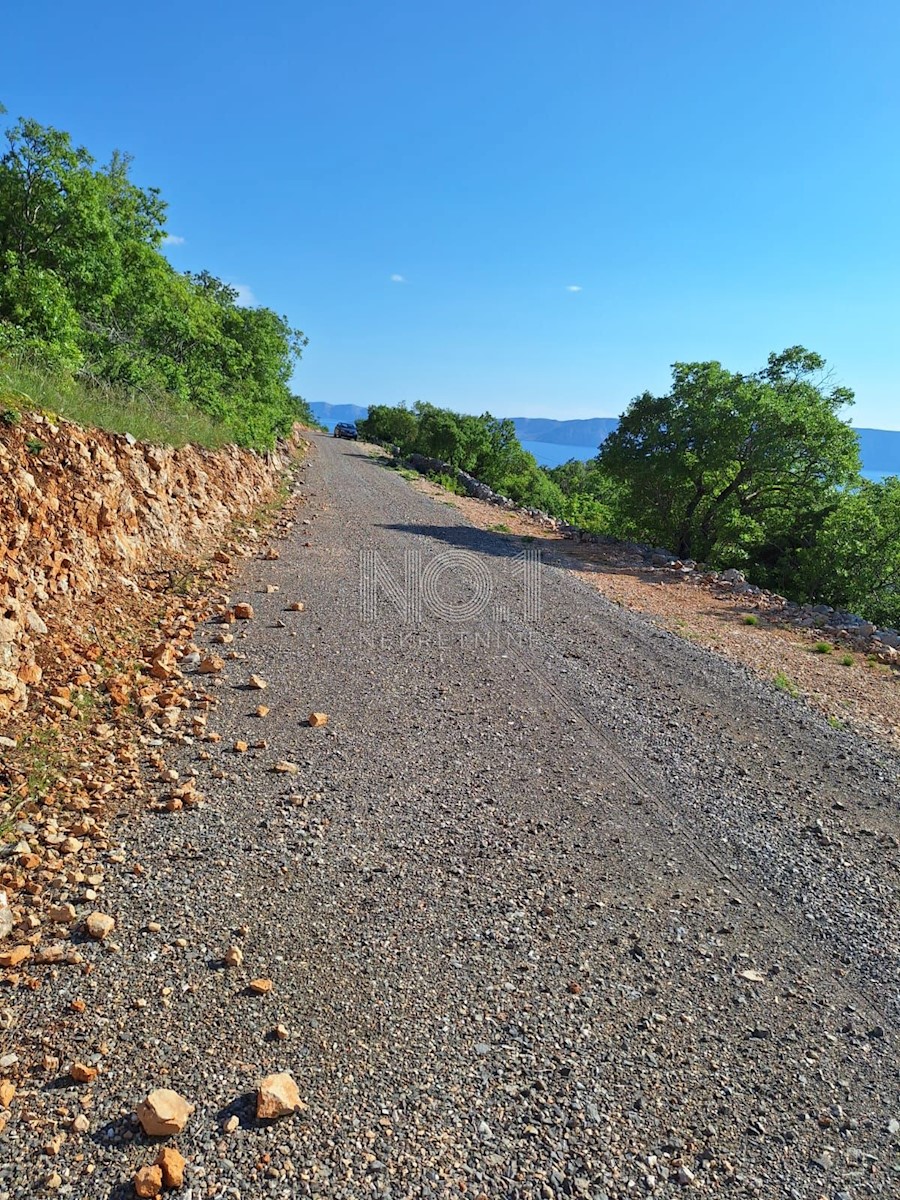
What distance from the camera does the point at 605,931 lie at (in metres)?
2.88

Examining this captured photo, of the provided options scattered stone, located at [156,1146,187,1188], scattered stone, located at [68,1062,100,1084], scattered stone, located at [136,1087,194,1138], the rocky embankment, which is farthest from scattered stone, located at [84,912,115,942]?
the rocky embankment

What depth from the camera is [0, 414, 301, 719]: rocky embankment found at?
14.1ft

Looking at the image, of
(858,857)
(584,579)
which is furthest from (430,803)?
(584,579)

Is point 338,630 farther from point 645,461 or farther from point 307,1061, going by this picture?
point 645,461

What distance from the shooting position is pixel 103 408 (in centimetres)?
698

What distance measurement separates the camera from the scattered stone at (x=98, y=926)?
247 centimetres

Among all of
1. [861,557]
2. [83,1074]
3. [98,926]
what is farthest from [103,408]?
[861,557]

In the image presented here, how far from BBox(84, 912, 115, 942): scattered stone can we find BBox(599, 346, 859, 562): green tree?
45.5 feet

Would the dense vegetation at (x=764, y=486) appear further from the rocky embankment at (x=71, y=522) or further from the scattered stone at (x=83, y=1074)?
the scattered stone at (x=83, y=1074)

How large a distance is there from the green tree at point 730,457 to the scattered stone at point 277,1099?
13.9m

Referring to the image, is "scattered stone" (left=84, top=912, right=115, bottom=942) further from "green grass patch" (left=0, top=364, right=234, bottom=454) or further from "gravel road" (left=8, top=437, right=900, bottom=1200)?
"green grass patch" (left=0, top=364, right=234, bottom=454)

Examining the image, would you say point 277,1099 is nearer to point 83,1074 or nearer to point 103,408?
point 83,1074

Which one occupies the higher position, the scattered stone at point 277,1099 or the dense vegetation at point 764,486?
the dense vegetation at point 764,486

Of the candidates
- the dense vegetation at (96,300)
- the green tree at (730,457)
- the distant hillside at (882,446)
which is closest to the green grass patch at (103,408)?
the dense vegetation at (96,300)
